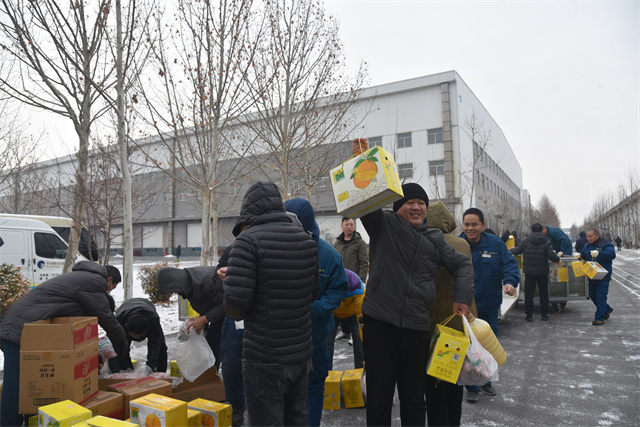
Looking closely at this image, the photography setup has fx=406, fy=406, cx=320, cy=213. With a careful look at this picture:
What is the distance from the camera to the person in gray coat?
323 centimetres

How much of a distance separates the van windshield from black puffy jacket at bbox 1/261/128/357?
893cm

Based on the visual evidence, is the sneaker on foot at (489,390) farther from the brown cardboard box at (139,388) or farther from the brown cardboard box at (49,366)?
the brown cardboard box at (49,366)

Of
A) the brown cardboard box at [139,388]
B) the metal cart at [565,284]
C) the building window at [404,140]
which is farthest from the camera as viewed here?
the building window at [404,140]

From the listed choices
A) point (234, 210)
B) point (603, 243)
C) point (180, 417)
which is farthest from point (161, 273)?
point (234, 210)

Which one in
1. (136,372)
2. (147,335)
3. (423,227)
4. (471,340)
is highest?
(423,227)

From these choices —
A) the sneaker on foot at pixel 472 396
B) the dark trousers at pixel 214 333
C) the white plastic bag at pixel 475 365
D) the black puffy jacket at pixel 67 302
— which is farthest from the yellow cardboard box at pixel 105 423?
the sneaker on foot at pixel 472 396

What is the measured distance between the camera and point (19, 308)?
341 cm

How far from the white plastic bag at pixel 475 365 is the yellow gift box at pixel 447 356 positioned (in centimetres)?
9

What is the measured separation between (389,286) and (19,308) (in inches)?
122

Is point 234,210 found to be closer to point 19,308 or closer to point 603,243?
point 603,243

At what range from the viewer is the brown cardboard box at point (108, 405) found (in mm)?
3141

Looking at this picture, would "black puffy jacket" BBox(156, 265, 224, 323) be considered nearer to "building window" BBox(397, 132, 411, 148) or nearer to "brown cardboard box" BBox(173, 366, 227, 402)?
"brown cardboard box" BBox(173, 366, 227, 402)

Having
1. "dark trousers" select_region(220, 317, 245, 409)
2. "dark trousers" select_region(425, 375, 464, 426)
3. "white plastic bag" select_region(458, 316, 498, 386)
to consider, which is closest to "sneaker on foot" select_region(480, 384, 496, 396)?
"dark trousers" select_region(425, 375, 464, 426)

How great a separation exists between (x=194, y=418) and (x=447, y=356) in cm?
194
